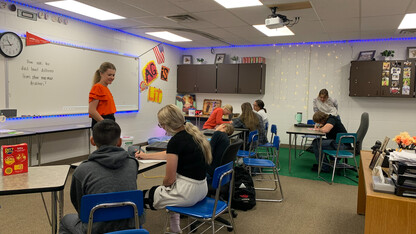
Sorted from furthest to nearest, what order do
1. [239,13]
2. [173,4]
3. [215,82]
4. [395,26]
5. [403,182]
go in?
1. [215,82]
2. [395,26]
3. [239,13]
4. [173,4]
5. [403,182]

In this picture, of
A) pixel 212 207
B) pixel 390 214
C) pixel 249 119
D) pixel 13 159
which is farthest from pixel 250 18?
pixel 13 159

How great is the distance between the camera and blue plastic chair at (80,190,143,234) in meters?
1.60

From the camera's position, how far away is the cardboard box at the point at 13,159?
199 centimetres

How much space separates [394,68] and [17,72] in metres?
6.88

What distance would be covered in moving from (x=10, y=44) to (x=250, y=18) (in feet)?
11.9

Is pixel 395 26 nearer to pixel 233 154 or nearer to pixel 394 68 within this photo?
pixel 394 68

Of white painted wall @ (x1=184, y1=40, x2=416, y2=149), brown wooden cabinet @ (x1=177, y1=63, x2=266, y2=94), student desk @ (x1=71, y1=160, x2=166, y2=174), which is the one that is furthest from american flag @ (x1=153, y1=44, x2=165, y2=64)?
student desk @ (x1=71, y1=160, x2=166, y2=174)

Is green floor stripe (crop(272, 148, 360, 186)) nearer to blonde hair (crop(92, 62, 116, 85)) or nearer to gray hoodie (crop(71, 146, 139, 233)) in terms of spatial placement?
blonde hair (crop(92, 62, 116, 85))

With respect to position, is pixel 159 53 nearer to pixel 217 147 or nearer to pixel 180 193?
pixel 217 147

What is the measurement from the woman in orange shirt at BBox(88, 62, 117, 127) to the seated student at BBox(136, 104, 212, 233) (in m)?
1.48

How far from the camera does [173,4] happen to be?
4363mm

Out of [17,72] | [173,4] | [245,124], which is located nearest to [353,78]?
[245,124]

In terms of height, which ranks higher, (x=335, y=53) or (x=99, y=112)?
(x=335, y=53)

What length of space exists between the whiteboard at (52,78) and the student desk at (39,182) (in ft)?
9.43
